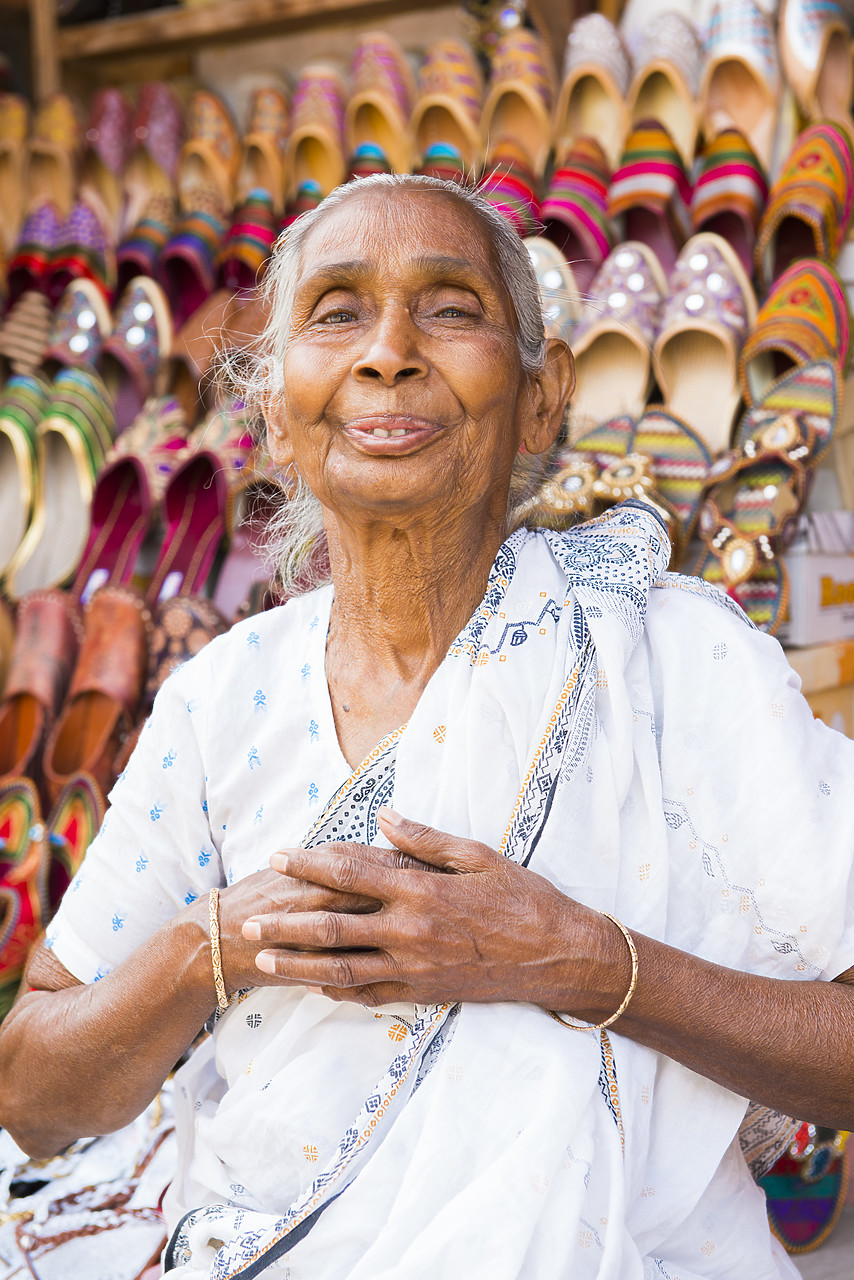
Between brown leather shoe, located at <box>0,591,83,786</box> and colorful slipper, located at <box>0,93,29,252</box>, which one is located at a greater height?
colorful slipper, located at <box>0,93,29,252</box>

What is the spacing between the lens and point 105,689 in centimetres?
244

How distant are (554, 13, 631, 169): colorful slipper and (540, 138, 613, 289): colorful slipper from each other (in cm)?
10

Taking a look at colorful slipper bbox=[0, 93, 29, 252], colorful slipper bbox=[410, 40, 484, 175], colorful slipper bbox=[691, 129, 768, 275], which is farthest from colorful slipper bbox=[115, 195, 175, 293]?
colorful slipper bbox=[691, 129, 768, 275]

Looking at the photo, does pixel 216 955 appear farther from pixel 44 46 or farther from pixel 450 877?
pixel 44 46

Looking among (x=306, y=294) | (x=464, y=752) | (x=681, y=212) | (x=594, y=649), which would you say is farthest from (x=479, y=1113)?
(x=681, y=212)

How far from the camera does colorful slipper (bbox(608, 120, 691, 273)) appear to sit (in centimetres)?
278

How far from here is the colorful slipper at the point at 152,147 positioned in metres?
3.53

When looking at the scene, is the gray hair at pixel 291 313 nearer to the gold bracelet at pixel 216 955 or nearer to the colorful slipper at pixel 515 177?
the gold bracelet at pixel 216 955

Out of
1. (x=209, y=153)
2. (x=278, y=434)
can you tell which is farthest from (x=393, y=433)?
(x=209, y=153)

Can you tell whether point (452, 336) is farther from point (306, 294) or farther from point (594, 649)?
point (594, 649)

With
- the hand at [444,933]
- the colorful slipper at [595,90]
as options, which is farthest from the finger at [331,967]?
the colorful slipper at [595,90]

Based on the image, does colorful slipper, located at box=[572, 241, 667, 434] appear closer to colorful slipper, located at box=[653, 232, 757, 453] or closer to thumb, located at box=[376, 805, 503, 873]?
colorful slipper, located at box=[653, 232, 757, 453]

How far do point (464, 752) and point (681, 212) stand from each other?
2138mm

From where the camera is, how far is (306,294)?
137 centimetres
